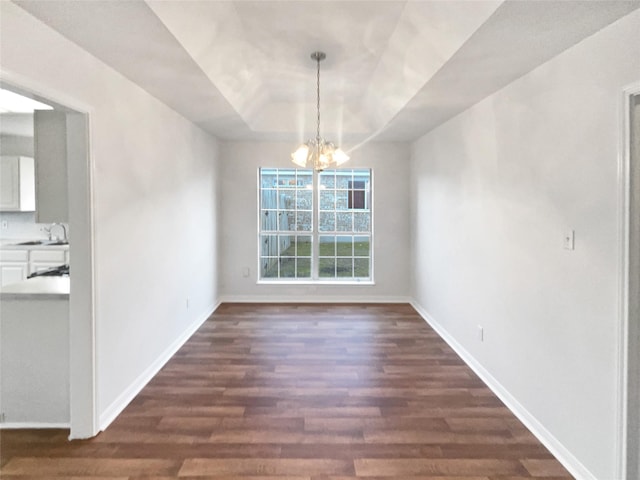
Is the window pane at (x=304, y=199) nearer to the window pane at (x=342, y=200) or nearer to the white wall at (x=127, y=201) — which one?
the window pane at (x=342, y=200)

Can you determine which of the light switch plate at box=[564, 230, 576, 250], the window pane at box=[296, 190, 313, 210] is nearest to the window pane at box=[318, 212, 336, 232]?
the window pane at box=[296, 190, 313, 210]

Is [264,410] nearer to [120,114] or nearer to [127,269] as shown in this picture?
[127,269]

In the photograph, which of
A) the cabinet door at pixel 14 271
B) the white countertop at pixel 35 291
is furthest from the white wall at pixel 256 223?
the white countertop at pixel 35 291

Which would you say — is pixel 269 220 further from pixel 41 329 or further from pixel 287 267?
pixel 41 329

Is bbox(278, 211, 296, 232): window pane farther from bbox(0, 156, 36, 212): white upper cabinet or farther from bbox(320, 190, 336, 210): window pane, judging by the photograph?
bbox(0, 156, 36, 212): white upper cabinet

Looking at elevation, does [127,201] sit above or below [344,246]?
above

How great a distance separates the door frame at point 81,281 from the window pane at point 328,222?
11.8ft

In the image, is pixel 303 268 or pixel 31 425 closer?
pixel 31 425

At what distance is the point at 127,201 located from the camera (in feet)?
8.27

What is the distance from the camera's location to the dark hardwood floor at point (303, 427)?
1.88 m

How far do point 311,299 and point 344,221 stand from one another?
1.35 m

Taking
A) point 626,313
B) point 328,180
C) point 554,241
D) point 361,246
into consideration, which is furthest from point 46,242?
point 626,313

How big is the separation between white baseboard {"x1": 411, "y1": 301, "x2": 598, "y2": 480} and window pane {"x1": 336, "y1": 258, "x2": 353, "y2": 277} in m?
2.15

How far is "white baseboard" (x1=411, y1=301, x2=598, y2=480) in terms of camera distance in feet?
6.07
